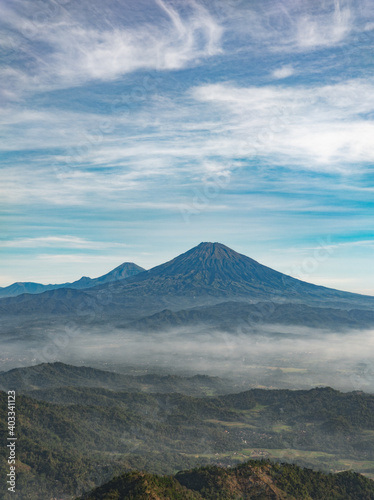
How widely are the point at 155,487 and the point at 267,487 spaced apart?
3406 cm

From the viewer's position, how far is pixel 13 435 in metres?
198

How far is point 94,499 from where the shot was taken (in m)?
95.1

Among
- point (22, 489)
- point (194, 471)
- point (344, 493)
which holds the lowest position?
point (22, 489)

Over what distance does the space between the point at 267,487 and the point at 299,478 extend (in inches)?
949

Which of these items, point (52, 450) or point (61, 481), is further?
point (52, 450)

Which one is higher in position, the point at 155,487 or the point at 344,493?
the point at 155,487

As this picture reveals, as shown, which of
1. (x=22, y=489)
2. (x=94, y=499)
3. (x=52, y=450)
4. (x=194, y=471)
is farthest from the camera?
(x=52, y=450)

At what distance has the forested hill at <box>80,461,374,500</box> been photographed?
323 feet

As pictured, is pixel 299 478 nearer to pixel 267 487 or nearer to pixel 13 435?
pixel 267 487

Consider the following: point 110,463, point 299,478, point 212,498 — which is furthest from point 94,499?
point 110,463

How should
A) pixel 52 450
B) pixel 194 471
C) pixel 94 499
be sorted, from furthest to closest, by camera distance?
pixel 52 450 < pixel 194 471 < pixel 94 499

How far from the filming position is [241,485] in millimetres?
114812

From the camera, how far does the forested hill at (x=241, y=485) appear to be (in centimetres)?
9838

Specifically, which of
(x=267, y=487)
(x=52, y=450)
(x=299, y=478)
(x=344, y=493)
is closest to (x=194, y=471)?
(x=267, y=487)
